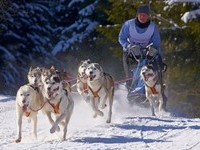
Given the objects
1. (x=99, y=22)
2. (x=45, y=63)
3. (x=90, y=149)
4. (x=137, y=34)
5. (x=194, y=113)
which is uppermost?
(x=99, y=22)

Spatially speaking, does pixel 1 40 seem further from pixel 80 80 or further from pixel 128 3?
pixel 80 80

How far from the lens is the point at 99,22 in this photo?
2197 centimetres

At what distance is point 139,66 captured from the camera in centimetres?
1069

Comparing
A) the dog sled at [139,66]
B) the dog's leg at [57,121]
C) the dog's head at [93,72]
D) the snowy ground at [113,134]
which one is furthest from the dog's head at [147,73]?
the dog's leg at [57,121]

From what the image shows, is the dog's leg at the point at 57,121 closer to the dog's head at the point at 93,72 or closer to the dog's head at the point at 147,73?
the dog's head at the point at 93,72

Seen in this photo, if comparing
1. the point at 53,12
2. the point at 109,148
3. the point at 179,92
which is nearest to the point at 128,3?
the point at 179,92

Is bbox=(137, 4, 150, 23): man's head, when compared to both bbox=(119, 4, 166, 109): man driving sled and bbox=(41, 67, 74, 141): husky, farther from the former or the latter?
bbox=(41, 67, 74, 141): husky

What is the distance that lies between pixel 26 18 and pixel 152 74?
12.4 metres

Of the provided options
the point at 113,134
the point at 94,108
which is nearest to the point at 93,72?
the point at 94,108

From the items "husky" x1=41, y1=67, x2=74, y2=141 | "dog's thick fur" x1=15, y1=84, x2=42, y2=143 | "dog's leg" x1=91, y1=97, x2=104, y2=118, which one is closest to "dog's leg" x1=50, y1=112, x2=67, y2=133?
"husky" x1=41, y1=67, x2=74, y2=141

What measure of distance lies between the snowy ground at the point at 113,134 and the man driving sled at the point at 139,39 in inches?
31.9

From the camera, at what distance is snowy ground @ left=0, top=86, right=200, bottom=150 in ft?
23.9

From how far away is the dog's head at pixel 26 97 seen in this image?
25.5 ft

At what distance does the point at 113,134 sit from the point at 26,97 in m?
1.29
